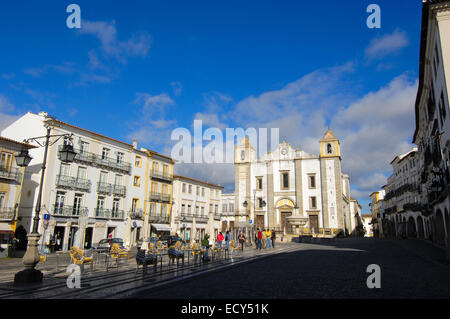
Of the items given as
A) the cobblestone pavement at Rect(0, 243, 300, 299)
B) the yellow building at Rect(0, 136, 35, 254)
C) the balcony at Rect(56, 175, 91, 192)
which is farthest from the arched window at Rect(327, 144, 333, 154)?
the cobblestone pavement at Rect(0, 243, 300, 299)

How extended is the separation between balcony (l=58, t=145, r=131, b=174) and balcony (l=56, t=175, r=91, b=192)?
1.73 metres

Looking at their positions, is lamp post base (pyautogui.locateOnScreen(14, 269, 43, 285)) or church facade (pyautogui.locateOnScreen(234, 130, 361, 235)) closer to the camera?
lamp post base (pyautogui.locateOnScreen(14, 269, 43, 285))

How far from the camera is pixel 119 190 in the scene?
3322 centimetres

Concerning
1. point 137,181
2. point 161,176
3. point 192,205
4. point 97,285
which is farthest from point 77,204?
point 97,285

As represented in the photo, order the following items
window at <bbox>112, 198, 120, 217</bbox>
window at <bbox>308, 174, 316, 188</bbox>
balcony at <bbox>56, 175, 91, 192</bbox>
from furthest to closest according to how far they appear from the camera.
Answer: window at <bbox>308, 174, 316, 188</bbox>, window at <bbox>112, 198, 120, 217</bbox>, balcony at <bbox>56, 175, 91, 192</bbox>

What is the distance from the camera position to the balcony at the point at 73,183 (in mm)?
27781

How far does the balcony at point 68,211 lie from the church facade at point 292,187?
23.4m

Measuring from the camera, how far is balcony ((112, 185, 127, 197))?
32.7 meters

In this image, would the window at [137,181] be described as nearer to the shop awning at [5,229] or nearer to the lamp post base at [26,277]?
the shop awning at [5,229]

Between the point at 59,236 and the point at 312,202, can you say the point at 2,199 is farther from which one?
the point at 312,202

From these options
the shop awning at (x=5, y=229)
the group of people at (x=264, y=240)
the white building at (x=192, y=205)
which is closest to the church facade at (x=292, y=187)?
the white building at (x=192, y=205)

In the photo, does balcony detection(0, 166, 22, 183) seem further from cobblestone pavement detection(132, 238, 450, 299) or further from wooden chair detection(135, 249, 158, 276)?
cobblestone pavement detection(132, 238, 450, 299)
